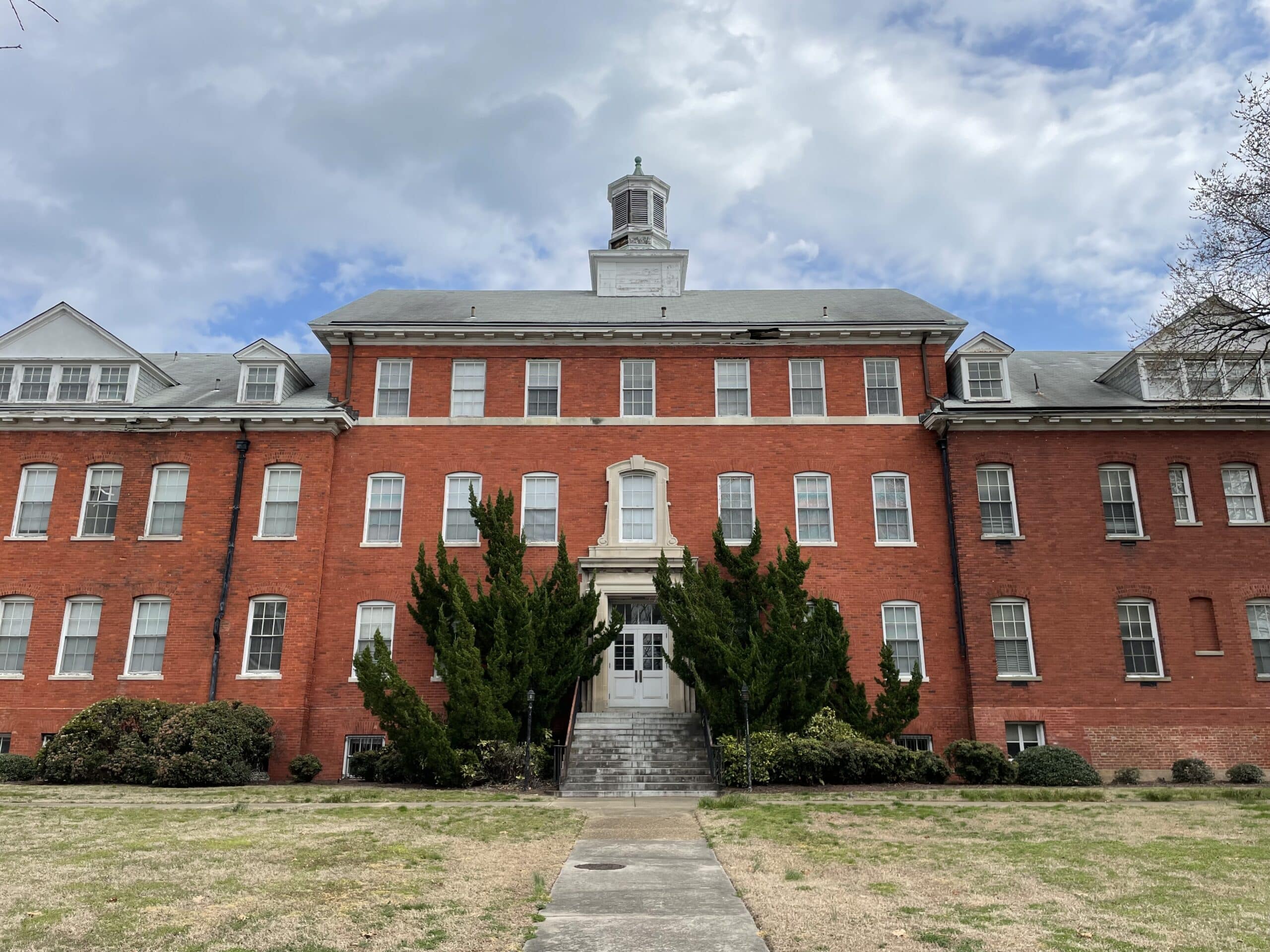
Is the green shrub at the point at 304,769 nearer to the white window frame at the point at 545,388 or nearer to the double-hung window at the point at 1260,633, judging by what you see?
the double-hung window at the point at 1260,633

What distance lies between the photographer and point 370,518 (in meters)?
23.8

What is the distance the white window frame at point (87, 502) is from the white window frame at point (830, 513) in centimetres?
1717

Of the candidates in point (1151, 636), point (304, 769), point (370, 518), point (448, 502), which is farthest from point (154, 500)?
point (1151, 636)

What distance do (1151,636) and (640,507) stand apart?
505 inches

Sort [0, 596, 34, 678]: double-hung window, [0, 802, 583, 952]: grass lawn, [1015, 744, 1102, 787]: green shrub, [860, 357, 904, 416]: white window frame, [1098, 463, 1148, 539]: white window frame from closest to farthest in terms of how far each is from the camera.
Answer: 1. [0, 802, 583, 952]: grass lawn
2. [1015, 744, 1102, 787]: green shrub
3. [0, 596, 34, 678]: double-hung window
4. [1098, 463, 1148, 539]: white window frame
5. [860, 357, 904, 416]: white window frame

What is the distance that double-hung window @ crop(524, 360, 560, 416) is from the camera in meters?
24.6

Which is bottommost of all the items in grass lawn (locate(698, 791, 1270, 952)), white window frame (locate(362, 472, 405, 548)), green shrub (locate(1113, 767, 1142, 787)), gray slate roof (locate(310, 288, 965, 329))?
grass lawn (locate(698, 791, 1270, 952))

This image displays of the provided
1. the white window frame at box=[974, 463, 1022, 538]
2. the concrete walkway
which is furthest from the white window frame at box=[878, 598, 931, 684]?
the concrete walkway

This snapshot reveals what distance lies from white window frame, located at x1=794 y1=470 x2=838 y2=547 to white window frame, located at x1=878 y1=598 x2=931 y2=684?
199cm

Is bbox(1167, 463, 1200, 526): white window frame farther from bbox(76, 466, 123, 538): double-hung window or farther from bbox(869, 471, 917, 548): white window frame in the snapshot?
bbox(76, 466, 123, 538): double-hung window

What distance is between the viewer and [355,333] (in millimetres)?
24797

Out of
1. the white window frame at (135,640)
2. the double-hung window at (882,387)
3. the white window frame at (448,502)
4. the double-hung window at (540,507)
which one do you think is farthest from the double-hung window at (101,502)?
the double-hung window at (882,387)

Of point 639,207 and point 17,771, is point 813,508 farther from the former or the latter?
point 17,771

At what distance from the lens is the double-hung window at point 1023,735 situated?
21797 millimetres
